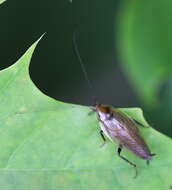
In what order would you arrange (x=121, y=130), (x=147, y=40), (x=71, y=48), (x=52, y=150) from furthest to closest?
(x=71, y=48), (x=147, y=40), (x=121, y=130), (x=52, y=150)

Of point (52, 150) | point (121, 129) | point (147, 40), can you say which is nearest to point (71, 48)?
point (147, 40)

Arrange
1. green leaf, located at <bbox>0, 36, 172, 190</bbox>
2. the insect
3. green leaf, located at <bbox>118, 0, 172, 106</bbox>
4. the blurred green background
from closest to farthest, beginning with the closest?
A: green leaf, located at <bbox>0, 36, 172, 190</bbox>, the insect, green leaf, located at <bbox>118, 0, 172, 106</bbox>, the blurred green background

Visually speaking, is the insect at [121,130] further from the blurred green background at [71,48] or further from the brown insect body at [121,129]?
the blurred green background at [71,48]

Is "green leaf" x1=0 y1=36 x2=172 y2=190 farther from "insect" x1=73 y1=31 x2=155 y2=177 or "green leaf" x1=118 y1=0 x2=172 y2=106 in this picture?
"green leaf" x1=118 y1=0 x2=172 y2=106

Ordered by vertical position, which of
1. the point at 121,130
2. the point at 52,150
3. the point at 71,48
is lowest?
the point at 71,48

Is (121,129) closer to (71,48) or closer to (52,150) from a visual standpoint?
(52,150)

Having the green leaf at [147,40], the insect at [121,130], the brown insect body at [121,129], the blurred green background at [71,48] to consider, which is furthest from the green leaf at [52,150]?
the blurred green background at [71,48]

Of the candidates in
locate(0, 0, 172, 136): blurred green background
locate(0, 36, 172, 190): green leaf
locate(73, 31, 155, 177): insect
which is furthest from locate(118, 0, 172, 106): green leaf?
locate(0, 36, 172, 190): green leaf
